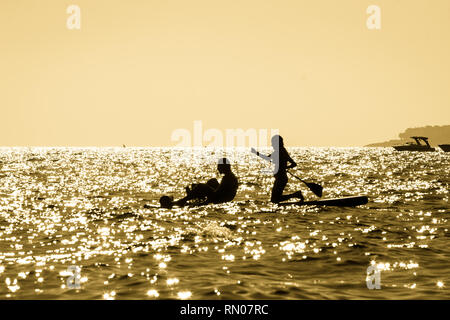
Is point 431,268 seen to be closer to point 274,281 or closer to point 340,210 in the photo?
point 274,281

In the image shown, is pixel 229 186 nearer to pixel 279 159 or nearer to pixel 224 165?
pixel 224 165

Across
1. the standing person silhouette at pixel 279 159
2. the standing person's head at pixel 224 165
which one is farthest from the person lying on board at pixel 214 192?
the standing person silhouette at pixel 279 159

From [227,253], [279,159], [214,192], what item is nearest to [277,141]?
[279,159]

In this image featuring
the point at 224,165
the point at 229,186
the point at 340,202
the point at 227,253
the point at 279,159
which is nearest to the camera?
the point at 227,253

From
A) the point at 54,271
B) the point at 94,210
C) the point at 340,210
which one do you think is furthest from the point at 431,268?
the point at 94,210

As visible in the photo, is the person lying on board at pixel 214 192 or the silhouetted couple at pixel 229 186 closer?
the silhouetted couple at pixel 229 186

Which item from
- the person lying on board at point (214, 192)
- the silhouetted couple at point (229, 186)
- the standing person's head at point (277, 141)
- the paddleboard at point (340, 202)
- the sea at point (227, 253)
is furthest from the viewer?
the paddleboard at point (340, 202)

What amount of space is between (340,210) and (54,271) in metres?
13.0

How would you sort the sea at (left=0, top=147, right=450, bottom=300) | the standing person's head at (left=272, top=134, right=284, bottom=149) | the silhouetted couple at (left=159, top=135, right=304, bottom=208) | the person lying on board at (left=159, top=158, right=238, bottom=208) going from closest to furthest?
1. the sea at (left=0, top=147, right=450, bottom=300)
2. the standing person's head at (left=272, top=134, right=284, bottom=149)
3. the silhouetted couple at (left=159, top=135, right=304, bottom=208)
4. the person lying on board at (left=159, top=158, right=238, bottom=208)

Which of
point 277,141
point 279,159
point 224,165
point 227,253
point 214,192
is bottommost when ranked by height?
point 227,253

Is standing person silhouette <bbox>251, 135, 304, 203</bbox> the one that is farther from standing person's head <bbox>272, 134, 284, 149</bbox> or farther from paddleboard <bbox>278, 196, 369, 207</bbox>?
paddleboard <bbox>278, 196, 369, 207</bbox>

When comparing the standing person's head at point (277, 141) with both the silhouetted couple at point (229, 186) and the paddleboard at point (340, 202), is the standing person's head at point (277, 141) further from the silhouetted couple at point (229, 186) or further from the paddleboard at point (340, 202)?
the paddleboard at point (340, 202)

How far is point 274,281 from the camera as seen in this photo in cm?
875

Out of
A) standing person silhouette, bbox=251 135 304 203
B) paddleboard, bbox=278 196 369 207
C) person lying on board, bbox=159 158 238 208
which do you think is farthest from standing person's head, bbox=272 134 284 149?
paddleboard, bbox=278 196 369 207
